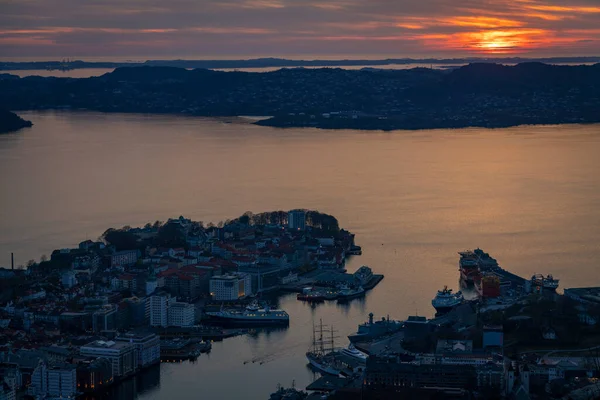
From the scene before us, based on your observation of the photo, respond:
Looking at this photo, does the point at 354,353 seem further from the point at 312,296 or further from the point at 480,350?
the point at 312,296

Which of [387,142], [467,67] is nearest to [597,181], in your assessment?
[387,142]

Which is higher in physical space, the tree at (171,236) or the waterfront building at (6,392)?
the tree at (171,236)

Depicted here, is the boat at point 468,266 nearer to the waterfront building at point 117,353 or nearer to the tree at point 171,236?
the tree at point 171,236

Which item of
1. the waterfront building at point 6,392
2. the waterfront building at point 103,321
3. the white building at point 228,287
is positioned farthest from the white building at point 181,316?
the waterfront building at point 6,392

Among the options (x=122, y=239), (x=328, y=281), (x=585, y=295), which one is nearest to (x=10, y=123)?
(x=122, y=239)

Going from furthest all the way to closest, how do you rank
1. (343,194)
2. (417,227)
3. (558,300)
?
(343,194)
(417,227)
(558,300)

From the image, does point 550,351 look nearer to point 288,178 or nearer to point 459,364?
point 459,364
